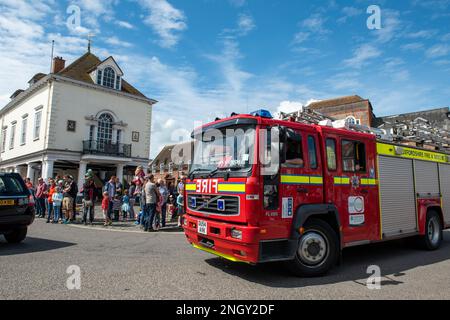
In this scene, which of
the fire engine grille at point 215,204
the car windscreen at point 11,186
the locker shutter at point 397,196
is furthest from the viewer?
the car windscreen at point 11,186

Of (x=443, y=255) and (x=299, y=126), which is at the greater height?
(x=299, y=126)

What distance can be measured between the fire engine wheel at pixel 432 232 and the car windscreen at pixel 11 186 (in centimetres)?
1014

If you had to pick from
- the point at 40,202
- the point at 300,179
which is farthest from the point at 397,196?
the point at 40,202

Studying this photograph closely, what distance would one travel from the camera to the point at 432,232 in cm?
763

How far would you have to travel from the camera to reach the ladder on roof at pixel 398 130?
6.59 metres

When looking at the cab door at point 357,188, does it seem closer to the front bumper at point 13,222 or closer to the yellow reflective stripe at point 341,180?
the yellow reflective stripe at point 341,180

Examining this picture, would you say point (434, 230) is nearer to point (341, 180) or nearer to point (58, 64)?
point (341, 180)

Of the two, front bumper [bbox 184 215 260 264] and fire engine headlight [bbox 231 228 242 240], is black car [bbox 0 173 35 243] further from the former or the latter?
fire engine headlight [bbox 231 228 242 240]

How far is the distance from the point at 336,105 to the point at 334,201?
3707 centimetres

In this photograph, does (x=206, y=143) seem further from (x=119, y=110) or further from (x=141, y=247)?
(x=119, y=110)

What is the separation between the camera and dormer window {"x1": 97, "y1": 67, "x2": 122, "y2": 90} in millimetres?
25275

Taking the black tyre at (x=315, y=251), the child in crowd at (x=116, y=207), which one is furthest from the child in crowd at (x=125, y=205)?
the black tyre at (x=315, y=251)
